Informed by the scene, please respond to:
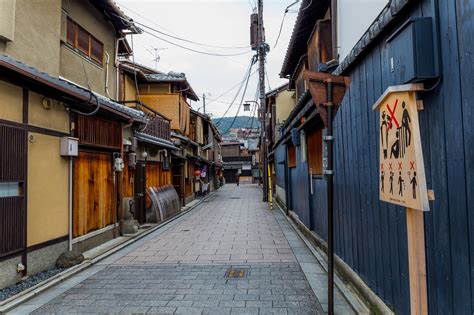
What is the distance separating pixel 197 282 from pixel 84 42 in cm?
894

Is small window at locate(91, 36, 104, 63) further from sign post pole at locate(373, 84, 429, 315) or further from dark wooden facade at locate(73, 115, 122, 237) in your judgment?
sign post pole at locate(373, 84, 429, 315)

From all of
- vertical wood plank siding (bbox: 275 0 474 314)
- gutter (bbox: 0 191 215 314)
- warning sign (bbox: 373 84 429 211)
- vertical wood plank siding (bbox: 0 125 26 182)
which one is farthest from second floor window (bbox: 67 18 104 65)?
warning sign (bbox: 373 84 429 211)

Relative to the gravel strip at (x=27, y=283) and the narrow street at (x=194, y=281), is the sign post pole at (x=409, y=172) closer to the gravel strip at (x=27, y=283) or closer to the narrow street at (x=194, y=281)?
the narrow street at (x=194, y=281)

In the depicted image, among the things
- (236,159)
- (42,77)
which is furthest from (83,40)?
(236,159)

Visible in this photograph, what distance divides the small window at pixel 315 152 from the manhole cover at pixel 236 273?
3.22 m

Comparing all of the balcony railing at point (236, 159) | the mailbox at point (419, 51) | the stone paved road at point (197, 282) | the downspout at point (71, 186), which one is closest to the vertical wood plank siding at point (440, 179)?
the mailbox at point (419, 51)

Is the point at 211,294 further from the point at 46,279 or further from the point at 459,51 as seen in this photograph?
the point at 459,51

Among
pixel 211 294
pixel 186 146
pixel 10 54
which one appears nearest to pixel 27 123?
pixel 10 54

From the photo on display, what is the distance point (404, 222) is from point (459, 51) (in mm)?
1899

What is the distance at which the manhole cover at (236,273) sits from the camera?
7.07 m

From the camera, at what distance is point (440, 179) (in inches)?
117

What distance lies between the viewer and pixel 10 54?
7.04m

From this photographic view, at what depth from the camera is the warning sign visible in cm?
244

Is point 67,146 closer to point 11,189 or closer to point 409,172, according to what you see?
point 11,189
